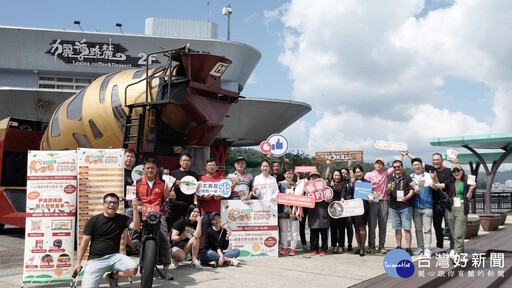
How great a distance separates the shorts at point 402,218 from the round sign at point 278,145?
10.1 ft

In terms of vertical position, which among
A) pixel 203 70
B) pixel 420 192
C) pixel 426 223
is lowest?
pixel 426 223

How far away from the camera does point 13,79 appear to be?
34938 millimetres

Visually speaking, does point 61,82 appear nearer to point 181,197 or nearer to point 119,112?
point 119,112

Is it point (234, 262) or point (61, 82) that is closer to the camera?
point (234, 262)

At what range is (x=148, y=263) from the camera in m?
5.27

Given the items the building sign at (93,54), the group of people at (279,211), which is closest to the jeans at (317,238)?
the group of people at (279,211)

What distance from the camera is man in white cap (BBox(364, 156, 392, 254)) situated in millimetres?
8539

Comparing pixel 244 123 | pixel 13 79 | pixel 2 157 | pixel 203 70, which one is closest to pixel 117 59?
pixel 13 79

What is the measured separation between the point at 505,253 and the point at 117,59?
32.7 m

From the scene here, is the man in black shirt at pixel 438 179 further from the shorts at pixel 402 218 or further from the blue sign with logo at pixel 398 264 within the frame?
the blue sign with logo at pixel 398 264

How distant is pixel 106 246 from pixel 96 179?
122 centimetres

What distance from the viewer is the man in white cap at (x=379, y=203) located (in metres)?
8.54

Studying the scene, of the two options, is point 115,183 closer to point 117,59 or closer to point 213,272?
point 213,272

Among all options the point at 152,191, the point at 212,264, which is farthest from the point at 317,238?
the point at 152,191
